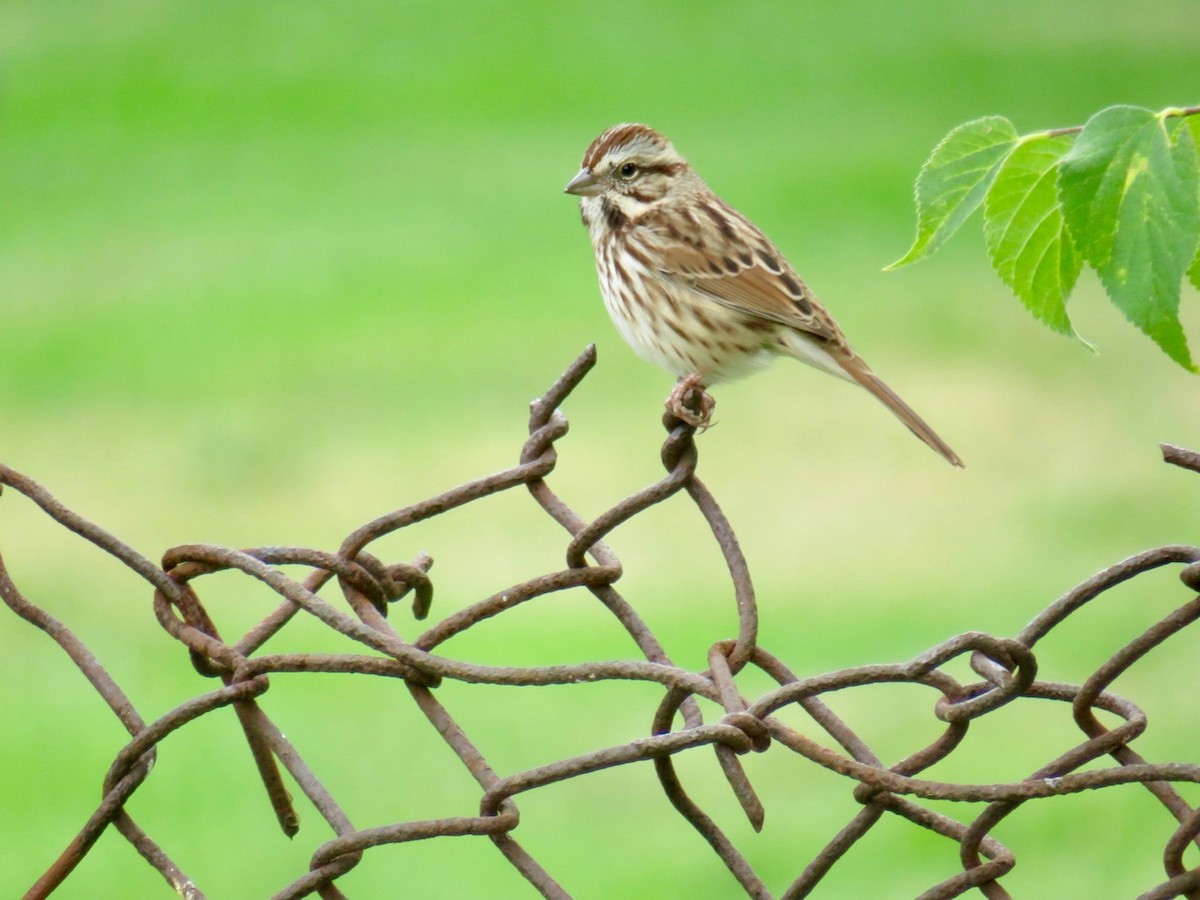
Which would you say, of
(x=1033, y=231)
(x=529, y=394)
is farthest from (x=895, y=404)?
(x=529, y=394)

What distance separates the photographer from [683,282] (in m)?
4.39

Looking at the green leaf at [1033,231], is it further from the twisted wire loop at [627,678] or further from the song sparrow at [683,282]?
the song sparrow at [683,282]

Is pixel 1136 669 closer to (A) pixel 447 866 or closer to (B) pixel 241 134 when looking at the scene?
(A) pixel 447 866

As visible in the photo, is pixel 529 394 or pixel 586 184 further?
pixel 529 394

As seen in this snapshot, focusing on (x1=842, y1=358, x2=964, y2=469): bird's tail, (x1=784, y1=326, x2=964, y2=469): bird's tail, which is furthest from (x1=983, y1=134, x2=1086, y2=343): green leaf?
(x1=784, y1=326, x2=964, y2=469): bird's tail

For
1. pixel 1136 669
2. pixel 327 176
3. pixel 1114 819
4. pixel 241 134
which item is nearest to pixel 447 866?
pixel 1114 819

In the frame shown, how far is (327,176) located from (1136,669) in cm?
890

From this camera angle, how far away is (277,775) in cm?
181

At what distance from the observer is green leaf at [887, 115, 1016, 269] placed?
6.16ft

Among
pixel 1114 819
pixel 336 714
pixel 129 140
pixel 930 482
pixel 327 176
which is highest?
pixel 129 140

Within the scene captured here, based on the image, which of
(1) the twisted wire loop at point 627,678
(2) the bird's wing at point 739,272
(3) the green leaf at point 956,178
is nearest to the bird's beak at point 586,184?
(2) the bird's wing at point 739,272

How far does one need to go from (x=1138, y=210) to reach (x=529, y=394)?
8081 mm

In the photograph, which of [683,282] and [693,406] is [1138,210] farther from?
[683,282]

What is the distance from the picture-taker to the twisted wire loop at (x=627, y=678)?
1.54m
